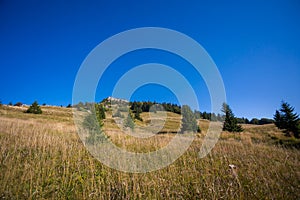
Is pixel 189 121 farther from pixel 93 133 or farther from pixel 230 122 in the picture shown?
pixel 93 133

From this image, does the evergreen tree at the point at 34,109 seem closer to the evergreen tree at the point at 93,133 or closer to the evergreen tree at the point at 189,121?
the evergreen tree at the point at 189,121

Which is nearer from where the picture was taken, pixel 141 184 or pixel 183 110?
pixel 141 184


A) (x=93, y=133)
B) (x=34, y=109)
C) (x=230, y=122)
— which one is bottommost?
(x=93, y=133)

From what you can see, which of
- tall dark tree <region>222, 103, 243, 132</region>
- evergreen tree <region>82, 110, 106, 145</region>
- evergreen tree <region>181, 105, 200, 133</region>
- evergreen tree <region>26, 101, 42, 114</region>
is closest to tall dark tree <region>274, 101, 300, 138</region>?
tall dark tree <region>222, 103, 243, 132</region>

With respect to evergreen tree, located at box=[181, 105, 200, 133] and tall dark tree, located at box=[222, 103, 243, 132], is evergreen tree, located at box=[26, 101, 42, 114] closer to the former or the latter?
evergreen tree, located at box=[181, 105, 200, 133]

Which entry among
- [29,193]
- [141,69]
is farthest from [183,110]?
[29,193]

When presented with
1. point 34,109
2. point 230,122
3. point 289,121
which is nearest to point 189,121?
point 230,122

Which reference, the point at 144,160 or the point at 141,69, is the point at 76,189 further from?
the point at 141,69

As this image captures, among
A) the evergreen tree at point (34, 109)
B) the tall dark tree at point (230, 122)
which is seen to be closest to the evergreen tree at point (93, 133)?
the tall dark tree at point (230, 122)

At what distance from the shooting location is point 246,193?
113 inches

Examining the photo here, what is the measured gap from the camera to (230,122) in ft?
95.5

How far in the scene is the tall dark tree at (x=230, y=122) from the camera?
93.2 feet

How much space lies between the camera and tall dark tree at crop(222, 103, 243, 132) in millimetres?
28406

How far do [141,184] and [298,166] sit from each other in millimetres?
5001
